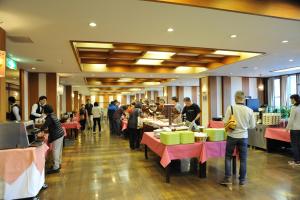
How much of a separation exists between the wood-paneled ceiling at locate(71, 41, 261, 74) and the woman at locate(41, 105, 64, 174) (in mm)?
1649

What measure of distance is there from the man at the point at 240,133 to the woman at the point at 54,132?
3.24 meters

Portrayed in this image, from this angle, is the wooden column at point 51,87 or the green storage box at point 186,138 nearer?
the green storage box at point 186,138

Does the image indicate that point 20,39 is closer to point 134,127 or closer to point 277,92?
point 134,127

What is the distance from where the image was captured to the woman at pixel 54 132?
4.25 meters

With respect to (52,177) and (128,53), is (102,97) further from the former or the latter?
(52,177)

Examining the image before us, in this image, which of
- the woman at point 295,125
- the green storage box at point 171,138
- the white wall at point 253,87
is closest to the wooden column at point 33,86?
the green storage box at point 171,138

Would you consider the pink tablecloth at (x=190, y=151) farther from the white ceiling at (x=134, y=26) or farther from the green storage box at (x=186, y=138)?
the white ceiling at (x=134, y=26)

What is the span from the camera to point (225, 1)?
3078mm

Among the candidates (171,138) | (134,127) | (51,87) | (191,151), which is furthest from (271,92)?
(51,87)

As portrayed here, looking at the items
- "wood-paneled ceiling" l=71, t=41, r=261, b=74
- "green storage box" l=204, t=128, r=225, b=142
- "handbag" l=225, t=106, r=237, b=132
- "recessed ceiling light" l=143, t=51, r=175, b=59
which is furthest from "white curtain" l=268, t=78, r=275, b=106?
"handbag" l=225, t=106, r=237, b=132

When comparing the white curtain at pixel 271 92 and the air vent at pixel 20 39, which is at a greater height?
the air vent at pixel 20 39

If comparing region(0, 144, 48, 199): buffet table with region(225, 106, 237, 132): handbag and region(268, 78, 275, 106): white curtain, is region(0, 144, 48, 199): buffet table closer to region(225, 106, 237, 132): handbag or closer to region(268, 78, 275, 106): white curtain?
region(225, 106, 237, 132): handbag

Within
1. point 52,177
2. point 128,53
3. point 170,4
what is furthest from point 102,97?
point 170,4

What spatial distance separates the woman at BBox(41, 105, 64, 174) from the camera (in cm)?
425
